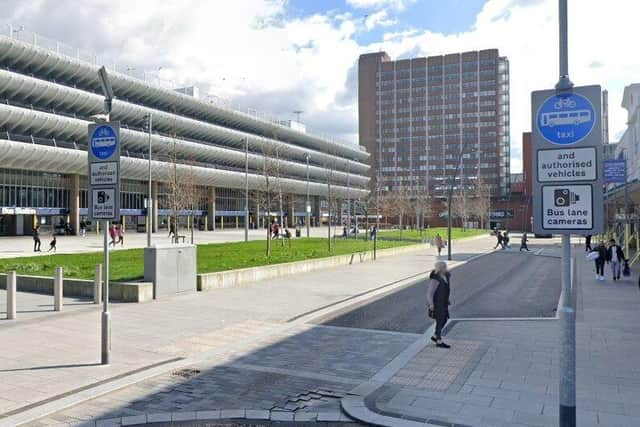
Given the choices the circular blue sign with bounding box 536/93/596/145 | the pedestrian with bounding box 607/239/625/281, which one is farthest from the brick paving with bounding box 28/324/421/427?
the pedestrian with bounding box 607/239/625/281

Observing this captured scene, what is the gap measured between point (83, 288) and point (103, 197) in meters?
7.65

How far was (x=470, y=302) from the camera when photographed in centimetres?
1472

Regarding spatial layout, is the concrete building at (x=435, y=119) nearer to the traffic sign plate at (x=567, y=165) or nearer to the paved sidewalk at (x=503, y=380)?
the paved sidewalk at (x=503, y=380)

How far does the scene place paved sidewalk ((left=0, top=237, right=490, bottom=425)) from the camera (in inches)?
286

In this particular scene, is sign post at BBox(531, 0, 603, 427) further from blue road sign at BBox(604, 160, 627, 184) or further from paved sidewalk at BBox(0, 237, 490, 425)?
blue road sign at BBox(604, 160, 627, 184)

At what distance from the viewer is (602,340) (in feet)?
31.5

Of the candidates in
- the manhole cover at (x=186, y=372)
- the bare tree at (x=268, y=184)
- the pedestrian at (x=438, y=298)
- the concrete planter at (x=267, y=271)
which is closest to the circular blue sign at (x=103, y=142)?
the manhole cover at (x=186, y=372)

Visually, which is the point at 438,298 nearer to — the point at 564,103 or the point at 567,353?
the point at 567,353

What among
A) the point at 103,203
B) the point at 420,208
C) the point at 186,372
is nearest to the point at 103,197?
the point at 103,203

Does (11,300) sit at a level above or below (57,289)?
below

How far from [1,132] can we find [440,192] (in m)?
99.6

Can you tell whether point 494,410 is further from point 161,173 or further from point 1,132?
point 161,173

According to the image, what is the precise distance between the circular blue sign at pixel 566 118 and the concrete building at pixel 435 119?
4656 inches

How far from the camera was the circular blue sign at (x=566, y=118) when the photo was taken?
489 cm
